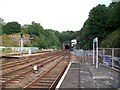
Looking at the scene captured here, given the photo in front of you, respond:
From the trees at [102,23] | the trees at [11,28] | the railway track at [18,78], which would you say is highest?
the trees at [11,28]

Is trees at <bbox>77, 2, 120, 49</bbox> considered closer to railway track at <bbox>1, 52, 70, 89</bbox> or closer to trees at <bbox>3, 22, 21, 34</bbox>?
railway track at <bbox>1, 52, 70, 89</bbox>

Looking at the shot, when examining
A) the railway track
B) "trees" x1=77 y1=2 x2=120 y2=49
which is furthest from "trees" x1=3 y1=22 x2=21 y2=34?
the railway track

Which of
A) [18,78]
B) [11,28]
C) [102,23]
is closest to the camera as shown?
[18,78]

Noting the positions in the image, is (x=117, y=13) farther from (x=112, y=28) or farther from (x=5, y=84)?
(x=5, y=84)

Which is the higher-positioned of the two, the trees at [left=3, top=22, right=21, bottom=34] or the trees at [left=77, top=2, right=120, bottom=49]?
the trees at [left=3, top=22, right=21, bottom=34]

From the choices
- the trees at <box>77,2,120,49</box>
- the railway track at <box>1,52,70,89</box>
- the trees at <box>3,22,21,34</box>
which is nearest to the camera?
the railway track at <box>1,52,70,89</box>

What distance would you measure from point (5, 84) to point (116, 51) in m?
10.1

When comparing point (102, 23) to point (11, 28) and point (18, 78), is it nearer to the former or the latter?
point (18, 78)

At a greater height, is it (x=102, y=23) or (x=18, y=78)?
(x=102, y=23)

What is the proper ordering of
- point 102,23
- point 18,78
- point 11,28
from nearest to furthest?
point 18,78 < point 102,23 < point 11,28

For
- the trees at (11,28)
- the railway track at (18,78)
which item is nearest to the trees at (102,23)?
the railway track at (18,78)

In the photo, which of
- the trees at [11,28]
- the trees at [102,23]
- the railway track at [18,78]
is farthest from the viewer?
the trees at [11,28]

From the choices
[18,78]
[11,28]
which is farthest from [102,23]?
[11,28]

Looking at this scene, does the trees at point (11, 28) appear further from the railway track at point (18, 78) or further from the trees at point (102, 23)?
the railway track at point (18, 78)
